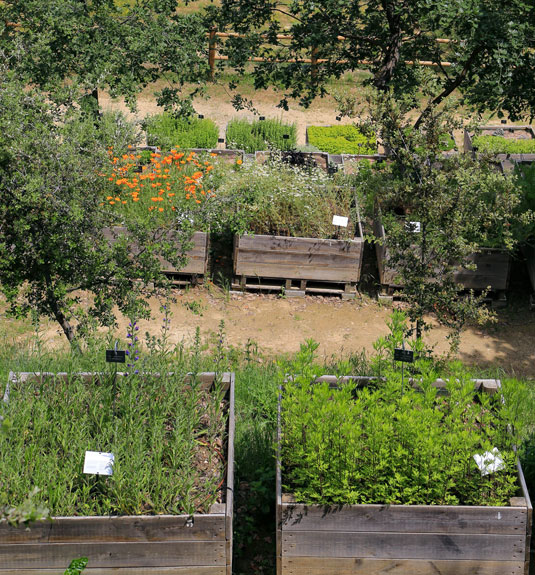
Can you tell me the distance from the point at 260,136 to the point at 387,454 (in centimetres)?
853

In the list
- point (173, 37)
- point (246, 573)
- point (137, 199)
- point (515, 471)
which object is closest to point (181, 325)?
point (137, 199)

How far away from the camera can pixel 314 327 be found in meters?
8.91

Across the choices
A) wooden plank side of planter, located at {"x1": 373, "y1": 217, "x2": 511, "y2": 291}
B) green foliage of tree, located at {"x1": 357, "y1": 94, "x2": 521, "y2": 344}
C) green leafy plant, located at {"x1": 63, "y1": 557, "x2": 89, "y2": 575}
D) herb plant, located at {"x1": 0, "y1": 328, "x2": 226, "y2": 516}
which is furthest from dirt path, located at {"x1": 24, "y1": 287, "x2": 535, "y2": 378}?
green leafy plant, located at {"x1": 63, "y1": 557, "x2": 89, "y2": 575}

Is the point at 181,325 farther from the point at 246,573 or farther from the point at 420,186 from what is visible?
the point at 246,573

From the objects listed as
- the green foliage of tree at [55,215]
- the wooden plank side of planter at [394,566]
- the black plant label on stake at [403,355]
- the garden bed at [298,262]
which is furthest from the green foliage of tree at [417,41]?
the wooden plank side of planter at [394,566]

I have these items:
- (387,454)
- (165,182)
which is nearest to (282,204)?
(165,182)

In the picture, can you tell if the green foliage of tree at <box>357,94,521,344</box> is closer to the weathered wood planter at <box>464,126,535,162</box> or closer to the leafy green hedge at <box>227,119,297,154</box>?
the leafy green hedge at <box>227,119,297,154</box>

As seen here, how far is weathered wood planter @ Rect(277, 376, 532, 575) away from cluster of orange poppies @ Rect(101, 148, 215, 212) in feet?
17.1

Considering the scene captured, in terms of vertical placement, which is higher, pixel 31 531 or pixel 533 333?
pixel 31 531

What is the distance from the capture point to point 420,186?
630cm

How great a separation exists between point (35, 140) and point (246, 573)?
323 cm

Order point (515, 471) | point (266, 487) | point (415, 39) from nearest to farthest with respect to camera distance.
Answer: point (515, 471) < point (266, 487) < point (415, 39)

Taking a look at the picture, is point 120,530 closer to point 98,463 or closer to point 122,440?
point 98,463

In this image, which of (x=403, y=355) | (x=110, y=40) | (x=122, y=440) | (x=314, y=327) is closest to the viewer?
(x=122, y=440)
